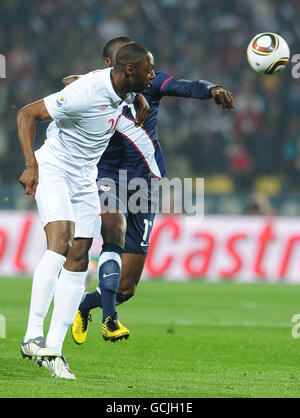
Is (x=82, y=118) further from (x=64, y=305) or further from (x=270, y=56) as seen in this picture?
(x=270, y=56)

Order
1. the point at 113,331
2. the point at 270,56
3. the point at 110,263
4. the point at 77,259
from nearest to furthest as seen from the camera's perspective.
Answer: the point at 77,259, the point at 113,331, the point at 110,263, the point at 270,56

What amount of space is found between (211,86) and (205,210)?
9489mm

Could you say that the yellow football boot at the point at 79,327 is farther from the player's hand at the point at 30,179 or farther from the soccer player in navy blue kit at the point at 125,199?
the player's hand at the point at 30,179

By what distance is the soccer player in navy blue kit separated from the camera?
21.5 ft

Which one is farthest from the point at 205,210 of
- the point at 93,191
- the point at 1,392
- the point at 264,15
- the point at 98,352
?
the point at 1,392

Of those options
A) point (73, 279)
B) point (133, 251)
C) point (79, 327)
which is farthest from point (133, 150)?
point (73, 279)

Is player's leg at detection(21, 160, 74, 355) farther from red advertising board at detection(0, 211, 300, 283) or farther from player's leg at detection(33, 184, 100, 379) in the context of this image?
red advertising board at detection(0, 211, 300, 283)

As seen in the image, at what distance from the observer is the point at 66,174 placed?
18.7ft

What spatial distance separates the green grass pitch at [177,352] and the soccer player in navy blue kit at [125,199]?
1.46 ft

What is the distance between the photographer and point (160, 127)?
17.3 meters

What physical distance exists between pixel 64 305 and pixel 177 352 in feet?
6.38

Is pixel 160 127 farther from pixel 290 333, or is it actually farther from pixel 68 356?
pixel 68 356

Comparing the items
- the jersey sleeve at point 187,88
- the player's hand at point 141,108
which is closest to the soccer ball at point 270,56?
the jersey sleeve at point 187,88

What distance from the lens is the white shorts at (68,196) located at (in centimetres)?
545
